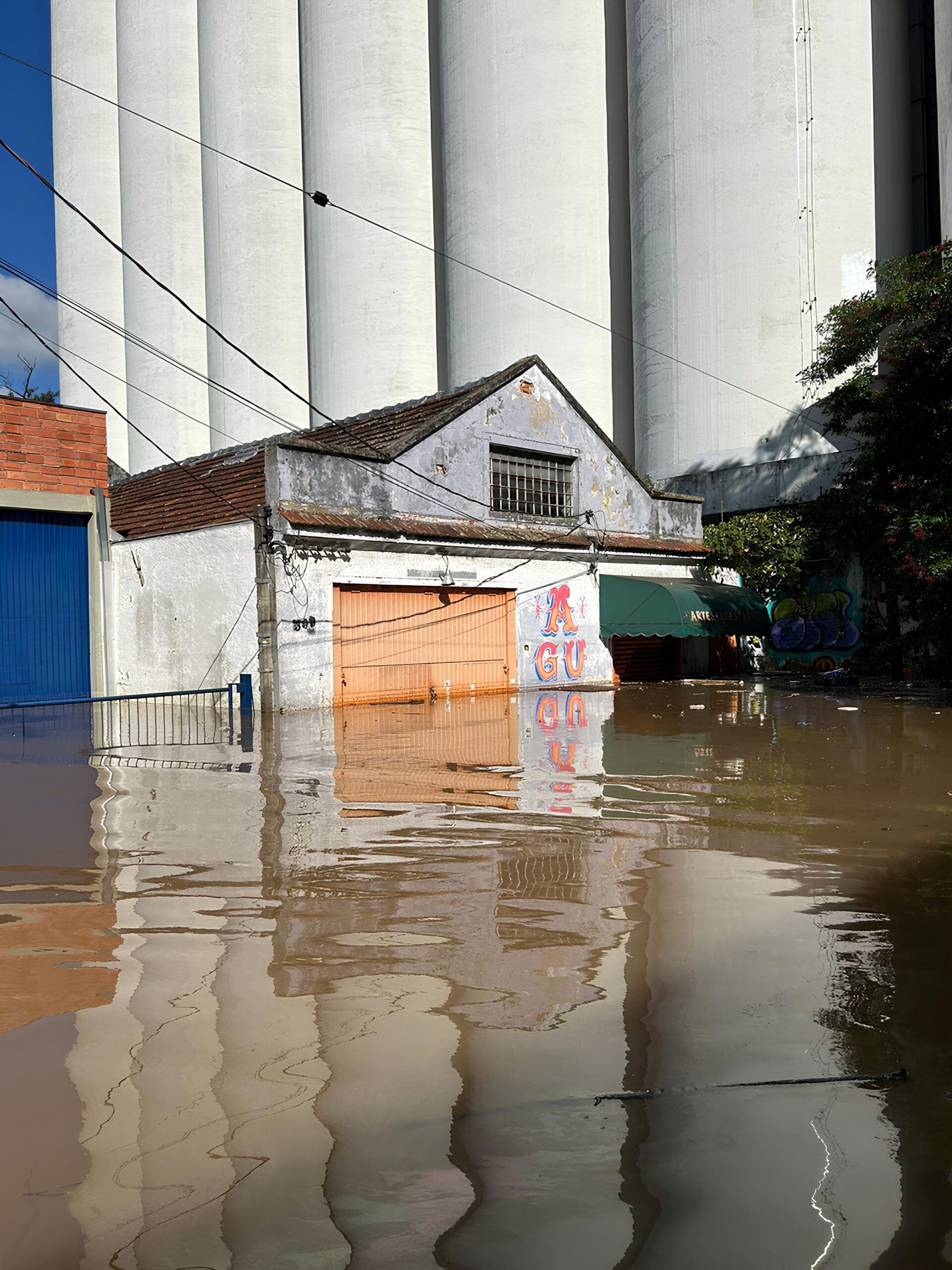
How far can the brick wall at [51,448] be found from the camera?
19.4 meters

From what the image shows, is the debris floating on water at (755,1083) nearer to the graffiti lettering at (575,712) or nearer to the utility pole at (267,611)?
the graffiti lettering at (575,712)

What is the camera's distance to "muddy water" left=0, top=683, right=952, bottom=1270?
2.81 metres

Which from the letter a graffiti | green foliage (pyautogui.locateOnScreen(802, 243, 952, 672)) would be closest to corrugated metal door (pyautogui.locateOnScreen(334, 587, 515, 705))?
the letter a graffiti

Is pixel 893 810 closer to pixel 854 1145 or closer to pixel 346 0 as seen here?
pixel 854 1145

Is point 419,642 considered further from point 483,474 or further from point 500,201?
point 500,201

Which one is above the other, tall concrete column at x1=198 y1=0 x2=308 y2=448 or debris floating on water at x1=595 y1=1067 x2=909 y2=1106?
tall concrete column at x1=198 y1=0 x2=308 y2=448

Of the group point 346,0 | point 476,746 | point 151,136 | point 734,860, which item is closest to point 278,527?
point 476,746

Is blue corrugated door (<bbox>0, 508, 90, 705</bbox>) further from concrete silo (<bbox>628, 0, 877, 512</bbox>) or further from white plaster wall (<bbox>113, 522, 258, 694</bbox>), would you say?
concrete silo (<bbox>628, 0, 877, 512</bbox>)

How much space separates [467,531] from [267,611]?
5.34m

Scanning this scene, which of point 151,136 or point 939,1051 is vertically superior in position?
point 151,136

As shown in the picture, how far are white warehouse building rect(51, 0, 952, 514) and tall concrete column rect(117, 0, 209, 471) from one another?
0.14 m

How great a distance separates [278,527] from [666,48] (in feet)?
80.9

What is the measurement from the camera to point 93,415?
2039 centimetres

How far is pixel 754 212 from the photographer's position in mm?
31953
